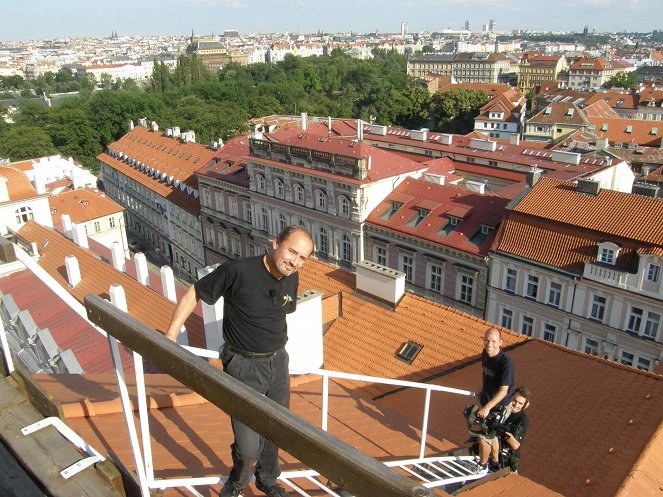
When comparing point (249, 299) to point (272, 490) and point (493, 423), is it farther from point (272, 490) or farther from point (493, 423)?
point (493, 423)

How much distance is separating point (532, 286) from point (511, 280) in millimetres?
1014

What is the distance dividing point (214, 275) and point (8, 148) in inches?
3224

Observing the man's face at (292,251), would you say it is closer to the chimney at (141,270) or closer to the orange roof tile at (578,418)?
the orange roof tile at (578,418)

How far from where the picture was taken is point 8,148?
7425cm

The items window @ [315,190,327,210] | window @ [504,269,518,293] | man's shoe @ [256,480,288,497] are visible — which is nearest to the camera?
man's shoe @ [256,480,288,497]

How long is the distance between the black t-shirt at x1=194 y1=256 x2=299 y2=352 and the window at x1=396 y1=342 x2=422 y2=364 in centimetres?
938

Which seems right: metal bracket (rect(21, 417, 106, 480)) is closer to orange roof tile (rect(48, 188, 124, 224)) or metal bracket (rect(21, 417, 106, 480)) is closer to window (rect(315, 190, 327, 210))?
window (rect(315, 190, 327, 210))

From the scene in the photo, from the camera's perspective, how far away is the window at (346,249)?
3403 centimetres

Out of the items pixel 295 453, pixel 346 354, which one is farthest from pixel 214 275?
pixel 346 354

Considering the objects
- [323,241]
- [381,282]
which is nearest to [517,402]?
[381,282]

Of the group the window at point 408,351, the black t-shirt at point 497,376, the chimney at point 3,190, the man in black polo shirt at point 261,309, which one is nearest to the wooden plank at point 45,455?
the man in black polo shirt at point 261,309

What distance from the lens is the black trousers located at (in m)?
4.39

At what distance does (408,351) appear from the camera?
553 inches

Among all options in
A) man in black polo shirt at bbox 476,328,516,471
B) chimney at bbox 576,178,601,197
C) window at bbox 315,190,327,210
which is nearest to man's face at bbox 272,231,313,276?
man in black polo shirt at bbox 476,328,516,471
